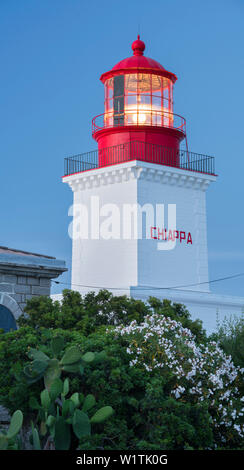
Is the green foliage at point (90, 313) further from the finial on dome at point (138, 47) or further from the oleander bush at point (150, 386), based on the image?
→ the finial on dome at point (138, 47)

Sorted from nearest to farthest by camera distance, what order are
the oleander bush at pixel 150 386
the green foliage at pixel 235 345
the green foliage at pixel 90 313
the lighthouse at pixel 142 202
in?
the oleander bush at pixel 150 386
the green foliage at pixel 235 345
the green foliage at pixel 90 313
the lighthouse at pixel 142 202

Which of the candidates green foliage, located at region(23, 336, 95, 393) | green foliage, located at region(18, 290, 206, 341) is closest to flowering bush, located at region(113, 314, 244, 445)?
green foliage, located at region(23, 336, 95, 393)

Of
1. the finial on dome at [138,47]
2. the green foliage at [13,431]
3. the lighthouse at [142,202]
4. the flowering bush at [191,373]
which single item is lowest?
the green foliage at [13,431]

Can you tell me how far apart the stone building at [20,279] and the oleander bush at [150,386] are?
137 inches

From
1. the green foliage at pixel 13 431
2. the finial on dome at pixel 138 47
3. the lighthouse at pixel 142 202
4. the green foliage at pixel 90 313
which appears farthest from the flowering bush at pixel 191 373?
the finial on dome at pixel 138 47

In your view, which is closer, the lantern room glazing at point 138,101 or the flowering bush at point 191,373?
the flowering bush at point 191,373

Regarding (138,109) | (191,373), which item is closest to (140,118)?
(138,109)

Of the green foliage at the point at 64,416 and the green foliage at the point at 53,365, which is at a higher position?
the green foliage at the point at 53,365

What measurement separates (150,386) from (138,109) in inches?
691

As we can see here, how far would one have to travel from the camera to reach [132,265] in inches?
1002

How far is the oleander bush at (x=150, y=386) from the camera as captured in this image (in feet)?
33.4

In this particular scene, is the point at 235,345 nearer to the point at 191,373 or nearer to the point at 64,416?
the point at 191,373

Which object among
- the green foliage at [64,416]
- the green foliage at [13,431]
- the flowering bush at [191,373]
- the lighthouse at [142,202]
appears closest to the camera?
the green foliage at [13,431]
